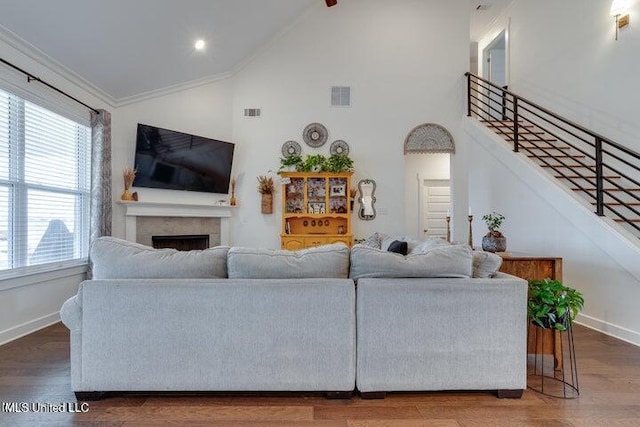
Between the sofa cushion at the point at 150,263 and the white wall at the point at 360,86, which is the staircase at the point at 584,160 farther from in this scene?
the sofa cushion at the point at 150,263

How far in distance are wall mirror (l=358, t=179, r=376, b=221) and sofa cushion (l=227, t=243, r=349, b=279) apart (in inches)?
155

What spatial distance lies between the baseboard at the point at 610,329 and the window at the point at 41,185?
547 cm

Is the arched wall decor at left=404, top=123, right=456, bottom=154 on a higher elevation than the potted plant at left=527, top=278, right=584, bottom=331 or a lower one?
higher

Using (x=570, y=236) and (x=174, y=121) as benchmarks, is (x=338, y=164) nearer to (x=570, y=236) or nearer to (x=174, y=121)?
(x=174, y=121)

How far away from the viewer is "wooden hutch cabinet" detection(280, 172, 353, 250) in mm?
5684

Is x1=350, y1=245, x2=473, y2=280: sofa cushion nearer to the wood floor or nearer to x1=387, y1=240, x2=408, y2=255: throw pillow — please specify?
the wood floor

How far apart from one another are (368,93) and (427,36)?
1410 mm

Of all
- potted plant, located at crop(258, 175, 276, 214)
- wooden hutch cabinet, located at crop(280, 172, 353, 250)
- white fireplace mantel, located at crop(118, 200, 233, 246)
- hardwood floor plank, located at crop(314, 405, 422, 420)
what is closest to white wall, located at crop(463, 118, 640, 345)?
wooden hutch cabinet, located at crop(280, 172, 353, 250)

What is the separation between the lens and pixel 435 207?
742cm

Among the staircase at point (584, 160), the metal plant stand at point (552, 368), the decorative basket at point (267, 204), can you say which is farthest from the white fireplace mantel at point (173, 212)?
the metal plant stand at point (552, 368)

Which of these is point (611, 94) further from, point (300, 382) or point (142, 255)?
point (142, 255)

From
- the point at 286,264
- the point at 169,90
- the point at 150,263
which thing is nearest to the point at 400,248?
the point at 286,264

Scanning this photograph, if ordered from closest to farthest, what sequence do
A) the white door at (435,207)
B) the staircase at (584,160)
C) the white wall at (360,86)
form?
the staircase at (584,160) → the white wall at (360,86) → the white door at (435,207)

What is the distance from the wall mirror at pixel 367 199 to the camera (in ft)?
19.7
